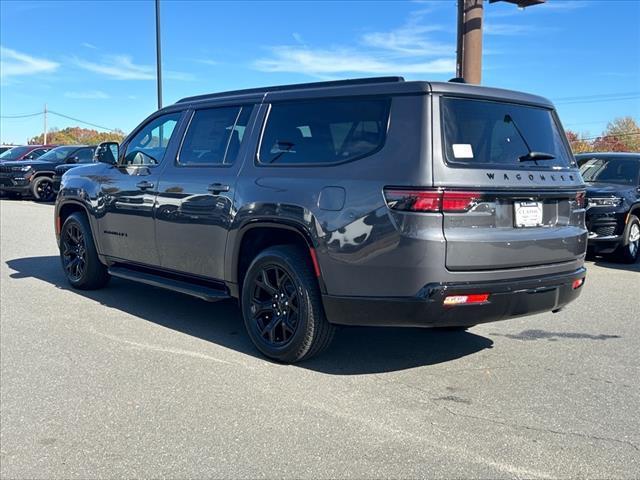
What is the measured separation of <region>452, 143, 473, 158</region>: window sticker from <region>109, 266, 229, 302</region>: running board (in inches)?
87.6

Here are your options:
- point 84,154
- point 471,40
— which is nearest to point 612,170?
point 471,40

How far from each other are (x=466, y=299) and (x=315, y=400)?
114 centimetres

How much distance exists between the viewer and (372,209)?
405 cm

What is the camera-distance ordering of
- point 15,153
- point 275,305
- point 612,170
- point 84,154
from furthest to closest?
point 15,153, point 84,154, point 612,170, point 275,305

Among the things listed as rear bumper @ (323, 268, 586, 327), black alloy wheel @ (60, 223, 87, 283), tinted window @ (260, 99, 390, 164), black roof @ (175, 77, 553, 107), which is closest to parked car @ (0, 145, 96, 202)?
black alloy wheel @ (60, 223, 87, 283)

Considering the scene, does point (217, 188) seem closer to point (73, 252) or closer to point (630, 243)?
point (73, 252)

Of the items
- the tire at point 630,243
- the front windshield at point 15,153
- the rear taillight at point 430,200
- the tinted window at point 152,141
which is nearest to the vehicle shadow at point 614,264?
the tire at point 630,243

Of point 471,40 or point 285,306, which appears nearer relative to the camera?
point 285,306

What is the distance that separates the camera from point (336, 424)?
Answer: 370cm

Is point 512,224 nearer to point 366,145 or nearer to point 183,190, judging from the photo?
point 366,145

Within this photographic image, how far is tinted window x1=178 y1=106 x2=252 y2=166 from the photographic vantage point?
17.3ft

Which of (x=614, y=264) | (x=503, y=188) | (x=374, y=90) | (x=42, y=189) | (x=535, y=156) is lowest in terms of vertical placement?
(x=614, y=264)

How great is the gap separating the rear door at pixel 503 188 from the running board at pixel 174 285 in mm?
2139

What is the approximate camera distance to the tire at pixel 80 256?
6949mm
